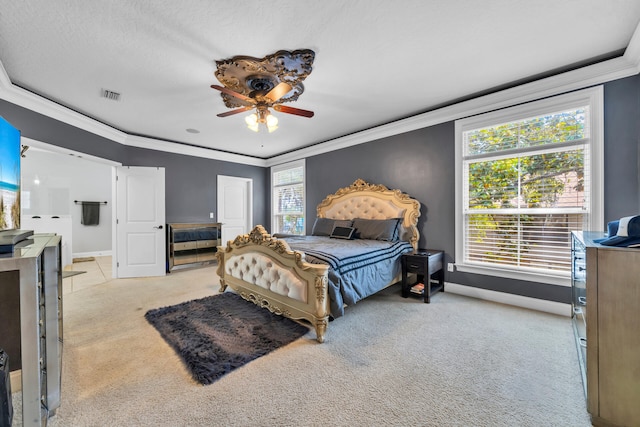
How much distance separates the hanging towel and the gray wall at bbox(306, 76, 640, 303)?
235 inches

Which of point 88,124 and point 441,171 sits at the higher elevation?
point 88,124

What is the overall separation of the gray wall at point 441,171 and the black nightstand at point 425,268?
153mm

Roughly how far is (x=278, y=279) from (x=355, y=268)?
805mm

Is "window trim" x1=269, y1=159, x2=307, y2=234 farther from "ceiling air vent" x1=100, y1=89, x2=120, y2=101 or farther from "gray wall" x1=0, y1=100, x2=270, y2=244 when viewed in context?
"ceiling air vent" x1=100, y1=89, x2=120, y2=101

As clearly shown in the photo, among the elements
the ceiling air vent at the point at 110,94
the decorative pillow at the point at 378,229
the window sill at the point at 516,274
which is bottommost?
the window sill at the point at 516,274

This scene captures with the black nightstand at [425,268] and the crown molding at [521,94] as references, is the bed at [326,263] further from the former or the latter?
the crown molding at [521,94]

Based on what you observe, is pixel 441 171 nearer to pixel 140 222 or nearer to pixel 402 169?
pixel 402 169

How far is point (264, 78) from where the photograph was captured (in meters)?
2.56

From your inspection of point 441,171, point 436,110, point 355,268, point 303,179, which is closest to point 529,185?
point 441,171

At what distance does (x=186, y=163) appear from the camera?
5.32 meters

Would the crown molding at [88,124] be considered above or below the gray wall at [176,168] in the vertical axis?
above

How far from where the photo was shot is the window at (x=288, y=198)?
19.3ft

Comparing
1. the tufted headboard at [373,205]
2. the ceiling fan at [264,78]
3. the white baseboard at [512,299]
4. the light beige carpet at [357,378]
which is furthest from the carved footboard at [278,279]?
the white baseboard at [512,299]

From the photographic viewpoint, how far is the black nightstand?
3217mm
